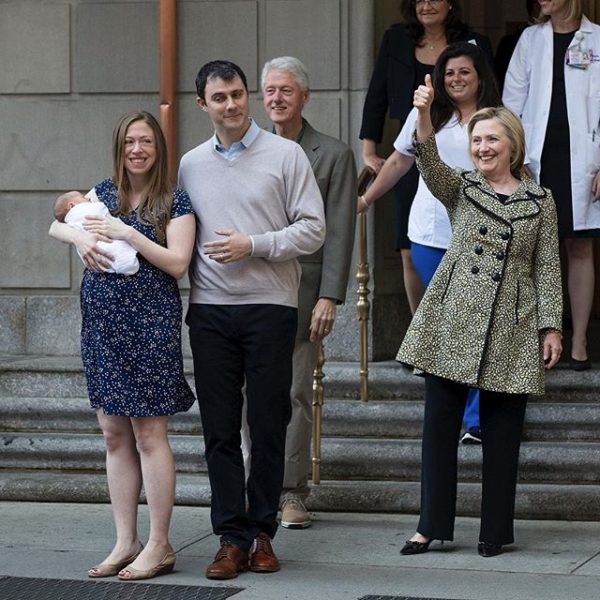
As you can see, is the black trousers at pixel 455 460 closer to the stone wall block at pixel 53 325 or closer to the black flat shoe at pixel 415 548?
the black flat shoe at pixel 415 548

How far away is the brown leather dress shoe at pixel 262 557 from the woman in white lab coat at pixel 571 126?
244 cm

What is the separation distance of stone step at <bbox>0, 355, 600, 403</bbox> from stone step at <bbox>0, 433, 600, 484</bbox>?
1.46ft

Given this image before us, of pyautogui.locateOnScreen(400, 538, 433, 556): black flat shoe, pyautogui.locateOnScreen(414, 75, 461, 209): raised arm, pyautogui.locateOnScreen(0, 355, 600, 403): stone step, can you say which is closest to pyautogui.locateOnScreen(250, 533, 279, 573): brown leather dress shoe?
pyautogui.locateOnScreen(400, 538, 433, 556): black flat shoe

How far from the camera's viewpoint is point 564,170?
26.6ft

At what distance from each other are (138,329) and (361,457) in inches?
75.1

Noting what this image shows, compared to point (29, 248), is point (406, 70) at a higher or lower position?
higher

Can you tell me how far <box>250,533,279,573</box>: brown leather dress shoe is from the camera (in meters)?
6.32

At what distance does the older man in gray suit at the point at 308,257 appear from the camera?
6.89 meters

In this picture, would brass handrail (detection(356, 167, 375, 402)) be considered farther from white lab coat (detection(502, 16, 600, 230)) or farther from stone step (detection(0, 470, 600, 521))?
white lab coat (detection(502, 16, 600, 230))

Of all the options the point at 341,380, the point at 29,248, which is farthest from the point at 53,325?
the point at 341,380

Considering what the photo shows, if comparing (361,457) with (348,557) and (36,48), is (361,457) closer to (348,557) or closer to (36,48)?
(348,557)

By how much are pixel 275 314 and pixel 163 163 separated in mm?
736

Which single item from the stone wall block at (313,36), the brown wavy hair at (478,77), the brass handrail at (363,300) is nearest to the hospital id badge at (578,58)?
the brown wavy hair at (478,77)

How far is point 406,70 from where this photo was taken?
838 centimetres
